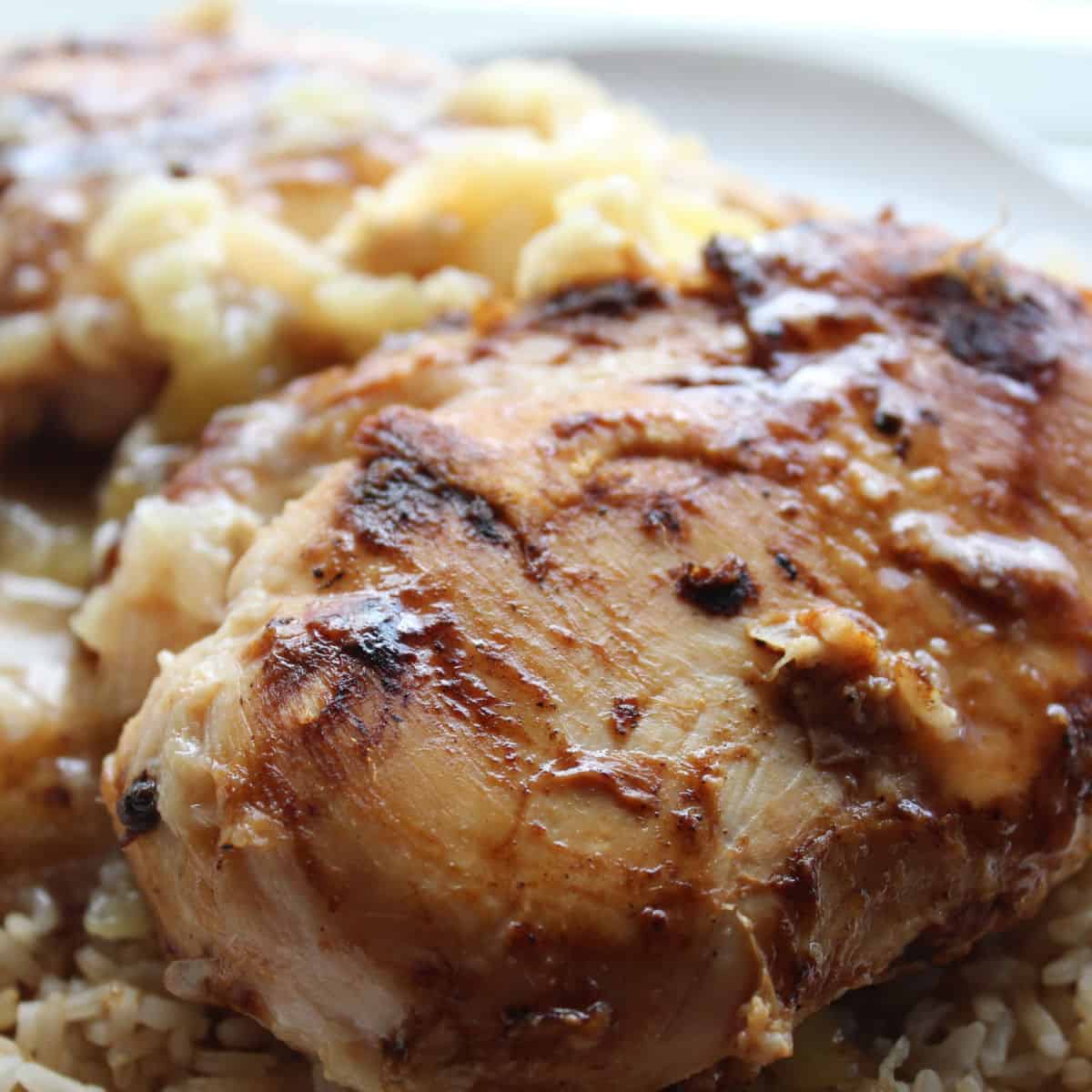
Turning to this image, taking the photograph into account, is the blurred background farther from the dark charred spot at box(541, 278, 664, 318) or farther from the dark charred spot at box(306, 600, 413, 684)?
the dark charred spot at box(306, 600, 413, 684)

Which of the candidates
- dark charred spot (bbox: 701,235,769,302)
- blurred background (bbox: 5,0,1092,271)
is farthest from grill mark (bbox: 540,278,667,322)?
blurred background (bbox: 5,0,1092,271)

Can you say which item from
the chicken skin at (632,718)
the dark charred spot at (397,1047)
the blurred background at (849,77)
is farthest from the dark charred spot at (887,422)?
the blurred background at (849,77)

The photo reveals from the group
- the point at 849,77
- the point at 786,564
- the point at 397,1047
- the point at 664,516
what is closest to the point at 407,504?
the point at 664,516

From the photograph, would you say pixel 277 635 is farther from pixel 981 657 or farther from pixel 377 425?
pixel 981 657

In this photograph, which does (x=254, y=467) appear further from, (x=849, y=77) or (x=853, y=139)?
(x=849, y=77)

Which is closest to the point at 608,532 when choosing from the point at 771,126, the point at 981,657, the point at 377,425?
the point at 377,425

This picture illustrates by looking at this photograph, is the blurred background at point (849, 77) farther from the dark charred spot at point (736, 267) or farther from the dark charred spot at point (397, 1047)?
the dark charred spot at point (397, 1047)
